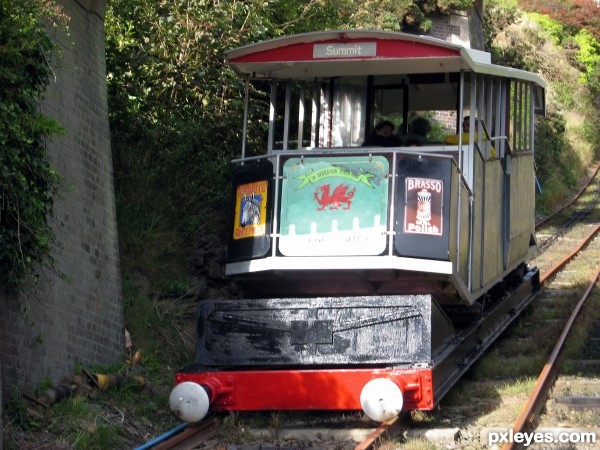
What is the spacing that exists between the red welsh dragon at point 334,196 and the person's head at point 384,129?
1608mm

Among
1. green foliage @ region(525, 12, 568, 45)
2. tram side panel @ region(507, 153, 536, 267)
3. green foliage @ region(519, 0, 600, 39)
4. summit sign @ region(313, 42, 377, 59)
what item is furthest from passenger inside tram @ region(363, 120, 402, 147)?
green foliage @ region(519, 0, 600, 39)

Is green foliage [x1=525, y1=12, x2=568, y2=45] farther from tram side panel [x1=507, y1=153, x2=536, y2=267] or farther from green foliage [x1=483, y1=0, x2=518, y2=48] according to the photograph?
tram side panel [x1=507, y1=153, x2=536, y2=267]

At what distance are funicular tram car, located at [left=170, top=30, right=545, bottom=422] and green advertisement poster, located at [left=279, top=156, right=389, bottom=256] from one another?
0.01 metres

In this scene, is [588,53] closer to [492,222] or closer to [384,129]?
[492,222]

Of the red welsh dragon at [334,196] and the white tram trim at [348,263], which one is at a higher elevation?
the red welsh dragon at [334,196]

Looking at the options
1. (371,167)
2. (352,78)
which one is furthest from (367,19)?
(371,167)

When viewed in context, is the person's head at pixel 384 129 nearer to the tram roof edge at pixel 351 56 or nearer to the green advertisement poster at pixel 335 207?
the tram roof edge at pixel 351 56

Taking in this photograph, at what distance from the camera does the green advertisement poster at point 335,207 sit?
10039mm

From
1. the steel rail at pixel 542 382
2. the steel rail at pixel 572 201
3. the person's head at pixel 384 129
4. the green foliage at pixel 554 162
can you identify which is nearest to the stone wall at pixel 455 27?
the green foliage at pixel 554 162

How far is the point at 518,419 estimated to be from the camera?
877cm

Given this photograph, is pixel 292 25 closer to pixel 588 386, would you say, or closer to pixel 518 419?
pixel 588 386

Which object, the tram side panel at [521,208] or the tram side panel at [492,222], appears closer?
the tram side panel at [492,222]

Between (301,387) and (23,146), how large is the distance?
293 cm

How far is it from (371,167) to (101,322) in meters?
3.01
